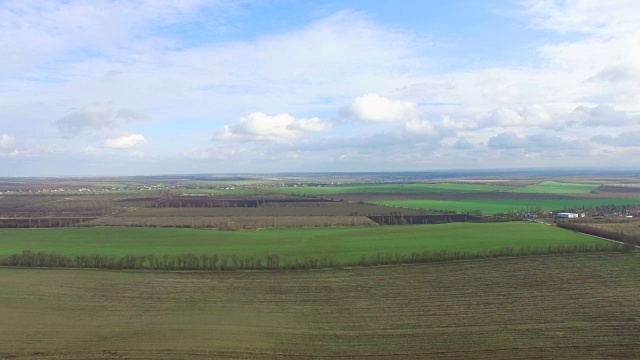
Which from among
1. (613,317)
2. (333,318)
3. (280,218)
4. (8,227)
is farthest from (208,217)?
(613,317)

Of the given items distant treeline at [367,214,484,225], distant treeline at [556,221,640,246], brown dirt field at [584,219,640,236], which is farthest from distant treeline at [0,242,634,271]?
distant treeline at [367,214,484,225]

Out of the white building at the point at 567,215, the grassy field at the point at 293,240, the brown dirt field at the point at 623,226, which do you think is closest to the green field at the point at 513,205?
the white building at the point at 567,215

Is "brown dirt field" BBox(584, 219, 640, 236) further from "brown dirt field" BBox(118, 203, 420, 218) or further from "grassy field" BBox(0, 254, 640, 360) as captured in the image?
"brown dirt field" BBox(118, 203, 420, 218)

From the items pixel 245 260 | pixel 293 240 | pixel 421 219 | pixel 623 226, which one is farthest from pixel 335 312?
pixel 421 219

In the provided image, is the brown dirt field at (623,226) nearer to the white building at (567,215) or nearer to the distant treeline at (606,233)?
the distant treeline at (606,233)

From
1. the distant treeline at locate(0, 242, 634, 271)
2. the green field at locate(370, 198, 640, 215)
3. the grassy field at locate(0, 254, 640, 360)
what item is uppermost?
the green field at locate(370, 198, 640, 215)

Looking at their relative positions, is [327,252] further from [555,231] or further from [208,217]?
[208,217]
